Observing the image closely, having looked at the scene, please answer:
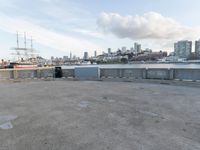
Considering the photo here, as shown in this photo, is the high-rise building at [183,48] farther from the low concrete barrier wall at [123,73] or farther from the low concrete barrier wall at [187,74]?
the low concrete barrier wall at [187,74]

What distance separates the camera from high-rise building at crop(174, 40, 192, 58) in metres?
111

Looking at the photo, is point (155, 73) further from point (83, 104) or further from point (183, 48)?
point (183, 48)

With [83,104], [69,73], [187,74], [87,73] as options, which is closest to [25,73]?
[69,73]

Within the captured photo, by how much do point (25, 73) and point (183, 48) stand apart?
11534 centimetres

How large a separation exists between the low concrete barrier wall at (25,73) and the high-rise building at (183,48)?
4235 inches

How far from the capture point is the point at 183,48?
372ft

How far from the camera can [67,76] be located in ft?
63.8

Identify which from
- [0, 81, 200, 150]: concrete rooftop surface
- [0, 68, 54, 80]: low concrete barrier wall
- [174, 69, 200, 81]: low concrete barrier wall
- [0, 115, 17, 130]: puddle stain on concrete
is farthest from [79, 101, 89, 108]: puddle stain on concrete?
[0, 68, 54, 80]: low concrete barrier wall

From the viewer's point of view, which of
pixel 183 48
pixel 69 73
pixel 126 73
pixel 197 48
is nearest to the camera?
pixel 126 73

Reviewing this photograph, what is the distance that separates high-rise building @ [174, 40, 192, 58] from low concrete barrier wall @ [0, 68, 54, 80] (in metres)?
108

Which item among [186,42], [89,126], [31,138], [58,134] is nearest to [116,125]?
A: [89,126]

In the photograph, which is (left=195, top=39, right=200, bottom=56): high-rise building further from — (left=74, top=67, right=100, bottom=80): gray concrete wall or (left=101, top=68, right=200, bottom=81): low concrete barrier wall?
(left=74, top=67, right=100, bottom=80): gray concrete wall

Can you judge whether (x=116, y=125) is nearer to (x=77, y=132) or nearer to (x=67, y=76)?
(x=77, y=132)

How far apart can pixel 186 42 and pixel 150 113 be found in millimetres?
123778
